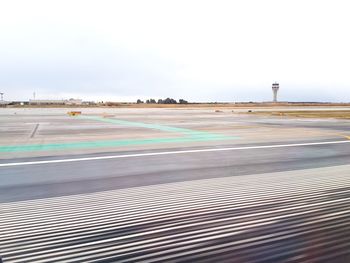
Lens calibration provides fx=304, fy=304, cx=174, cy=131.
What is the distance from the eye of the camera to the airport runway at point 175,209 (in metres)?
3.50

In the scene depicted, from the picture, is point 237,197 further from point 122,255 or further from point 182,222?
point 122,255

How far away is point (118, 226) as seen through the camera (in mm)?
4199

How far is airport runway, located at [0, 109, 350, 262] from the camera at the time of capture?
3496mm

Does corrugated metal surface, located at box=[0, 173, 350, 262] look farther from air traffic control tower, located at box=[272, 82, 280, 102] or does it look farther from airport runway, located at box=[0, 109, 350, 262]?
air traffic control tower, located at box=[272, 82, 280, 102]

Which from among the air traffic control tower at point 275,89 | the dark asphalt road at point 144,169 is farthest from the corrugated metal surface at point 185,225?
the air traffic control tower at point 275,89

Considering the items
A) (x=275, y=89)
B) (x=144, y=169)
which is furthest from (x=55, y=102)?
(x=144, y=169)

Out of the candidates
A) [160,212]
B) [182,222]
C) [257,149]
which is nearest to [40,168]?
[160,212]

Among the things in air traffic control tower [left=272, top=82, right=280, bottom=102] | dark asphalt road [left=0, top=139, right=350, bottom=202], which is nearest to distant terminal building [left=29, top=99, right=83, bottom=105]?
air traffic control tower [left=272, top=82, right=280, bottom=102]

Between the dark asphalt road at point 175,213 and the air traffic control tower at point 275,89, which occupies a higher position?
the air traffic control tower at point 275,89

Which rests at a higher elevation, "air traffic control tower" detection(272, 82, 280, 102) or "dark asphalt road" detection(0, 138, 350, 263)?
"air traffic control tower" detection(272, 82, 280, 102)

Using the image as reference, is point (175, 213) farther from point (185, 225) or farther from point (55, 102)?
point (55, 102)

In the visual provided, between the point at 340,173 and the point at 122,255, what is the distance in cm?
593

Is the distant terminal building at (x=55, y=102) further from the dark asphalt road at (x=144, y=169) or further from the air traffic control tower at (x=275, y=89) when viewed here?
the dark asphalt road at (x=144, y=169)

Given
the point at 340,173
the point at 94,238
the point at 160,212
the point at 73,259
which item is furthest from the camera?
the point at 340,173
